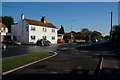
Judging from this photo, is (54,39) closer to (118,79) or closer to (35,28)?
(35,28)

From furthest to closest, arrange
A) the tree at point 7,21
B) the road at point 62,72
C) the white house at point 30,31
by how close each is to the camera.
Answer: the tree at point 7,21
the white house at point 30,31
the road at point 62,72

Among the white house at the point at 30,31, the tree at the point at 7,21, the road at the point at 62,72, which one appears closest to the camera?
the road at the point at 62,72

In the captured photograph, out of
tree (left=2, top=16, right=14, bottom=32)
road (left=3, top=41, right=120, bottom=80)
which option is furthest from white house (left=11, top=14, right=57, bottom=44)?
tree (left=2, top=16, right=14, bottom=32)

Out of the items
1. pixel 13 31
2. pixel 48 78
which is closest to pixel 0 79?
pixel 48 78

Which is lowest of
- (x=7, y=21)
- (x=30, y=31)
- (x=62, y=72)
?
(x=62, y=72)

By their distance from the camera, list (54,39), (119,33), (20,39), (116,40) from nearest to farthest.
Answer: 1. (119,33)
2. (116,40)
3. (20,39)
4. (54,39)

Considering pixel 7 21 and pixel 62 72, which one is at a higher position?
pixel 7 21

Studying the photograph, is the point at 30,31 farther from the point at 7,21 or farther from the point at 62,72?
the point at 7,21

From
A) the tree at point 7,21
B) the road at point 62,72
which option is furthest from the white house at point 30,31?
the tree at point 7,21

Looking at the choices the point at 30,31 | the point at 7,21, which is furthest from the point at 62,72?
the point at 7,21

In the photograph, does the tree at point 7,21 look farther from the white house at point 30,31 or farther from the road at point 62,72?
the road at point 62,72

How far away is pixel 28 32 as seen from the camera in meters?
42.7

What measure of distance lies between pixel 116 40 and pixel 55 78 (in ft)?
97.0

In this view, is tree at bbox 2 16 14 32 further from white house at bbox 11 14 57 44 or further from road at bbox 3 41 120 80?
road at bbox 3 41 120 80
